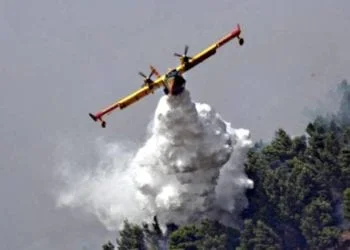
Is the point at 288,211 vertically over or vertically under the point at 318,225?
over

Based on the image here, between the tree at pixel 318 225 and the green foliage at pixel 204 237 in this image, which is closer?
the green foliage at pixel 204 237

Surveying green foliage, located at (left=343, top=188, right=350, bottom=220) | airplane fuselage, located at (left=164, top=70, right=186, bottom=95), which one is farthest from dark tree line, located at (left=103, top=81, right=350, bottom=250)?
airplane fuselage, located at (left=164, top=70, right=186, bottom=95)

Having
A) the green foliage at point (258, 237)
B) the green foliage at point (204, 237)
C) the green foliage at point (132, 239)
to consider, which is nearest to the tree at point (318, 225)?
the green foliage at point (258, 237)

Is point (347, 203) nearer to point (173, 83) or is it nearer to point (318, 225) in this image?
point (318, 225)

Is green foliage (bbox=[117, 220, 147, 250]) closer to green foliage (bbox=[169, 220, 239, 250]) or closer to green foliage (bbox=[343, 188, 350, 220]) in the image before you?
green foliage (bbox=[169, 220, 239, 250])

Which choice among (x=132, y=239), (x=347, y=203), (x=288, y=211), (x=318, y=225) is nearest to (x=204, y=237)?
(x=132, y=239)

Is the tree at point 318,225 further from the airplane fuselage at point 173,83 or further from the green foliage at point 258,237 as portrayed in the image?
the airplane fuselage at point 173,83

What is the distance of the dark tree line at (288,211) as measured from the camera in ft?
571

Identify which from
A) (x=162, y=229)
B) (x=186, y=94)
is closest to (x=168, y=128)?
(x=186, y=94)

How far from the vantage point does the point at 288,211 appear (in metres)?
180

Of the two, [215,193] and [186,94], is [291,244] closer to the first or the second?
[215,193]

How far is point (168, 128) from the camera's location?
170750 mm

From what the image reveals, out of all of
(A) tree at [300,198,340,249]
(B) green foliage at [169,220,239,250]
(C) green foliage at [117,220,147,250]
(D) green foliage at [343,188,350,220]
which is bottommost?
(D) green foliage at [343,188,350,220]

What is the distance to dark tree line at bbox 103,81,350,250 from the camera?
174m
